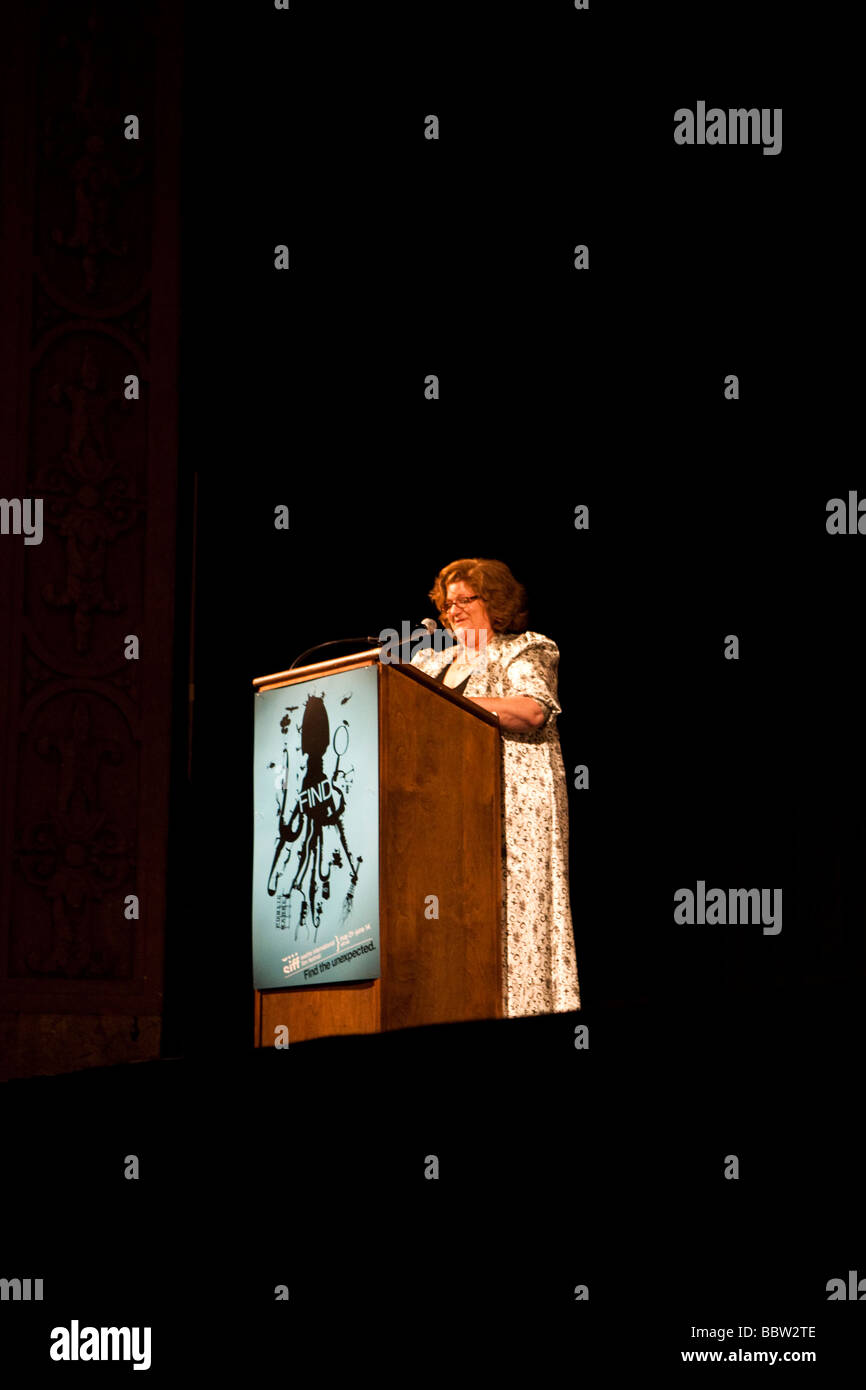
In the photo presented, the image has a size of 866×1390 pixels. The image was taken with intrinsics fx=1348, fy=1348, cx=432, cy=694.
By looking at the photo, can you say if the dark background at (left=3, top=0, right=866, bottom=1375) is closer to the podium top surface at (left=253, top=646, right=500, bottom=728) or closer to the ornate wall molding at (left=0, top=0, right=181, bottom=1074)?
the ornate wall molding at (left=0, top=0, right=181, bottom=1074)

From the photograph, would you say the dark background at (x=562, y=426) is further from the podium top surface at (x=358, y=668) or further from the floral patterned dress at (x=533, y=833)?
the podium top surface at (x=358, y=668)

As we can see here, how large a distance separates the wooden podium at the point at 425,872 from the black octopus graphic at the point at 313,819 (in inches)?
3.8

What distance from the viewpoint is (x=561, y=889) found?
10.9ft

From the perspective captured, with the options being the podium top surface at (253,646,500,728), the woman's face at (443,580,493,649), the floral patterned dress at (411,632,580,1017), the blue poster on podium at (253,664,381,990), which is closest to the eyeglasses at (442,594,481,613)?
the woman's face at (443,580,493,649)

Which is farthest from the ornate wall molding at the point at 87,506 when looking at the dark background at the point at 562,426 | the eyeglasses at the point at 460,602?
the eyeglasses at the point at 460,602

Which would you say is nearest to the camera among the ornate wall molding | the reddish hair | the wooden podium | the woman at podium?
the wooden podium

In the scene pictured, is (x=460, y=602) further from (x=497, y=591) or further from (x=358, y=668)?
(x=358, y=668)

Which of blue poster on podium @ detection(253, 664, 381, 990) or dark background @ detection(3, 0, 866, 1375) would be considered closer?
blue poster on podium @ detection(253, 664, 381, 990)

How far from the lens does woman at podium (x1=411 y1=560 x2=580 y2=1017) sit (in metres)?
3.16

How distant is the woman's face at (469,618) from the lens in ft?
11.2

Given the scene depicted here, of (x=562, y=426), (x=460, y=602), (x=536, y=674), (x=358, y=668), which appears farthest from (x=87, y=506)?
(x=562, y=426)

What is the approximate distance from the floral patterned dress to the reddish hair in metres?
0.05

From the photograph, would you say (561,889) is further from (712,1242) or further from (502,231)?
(502,231)
